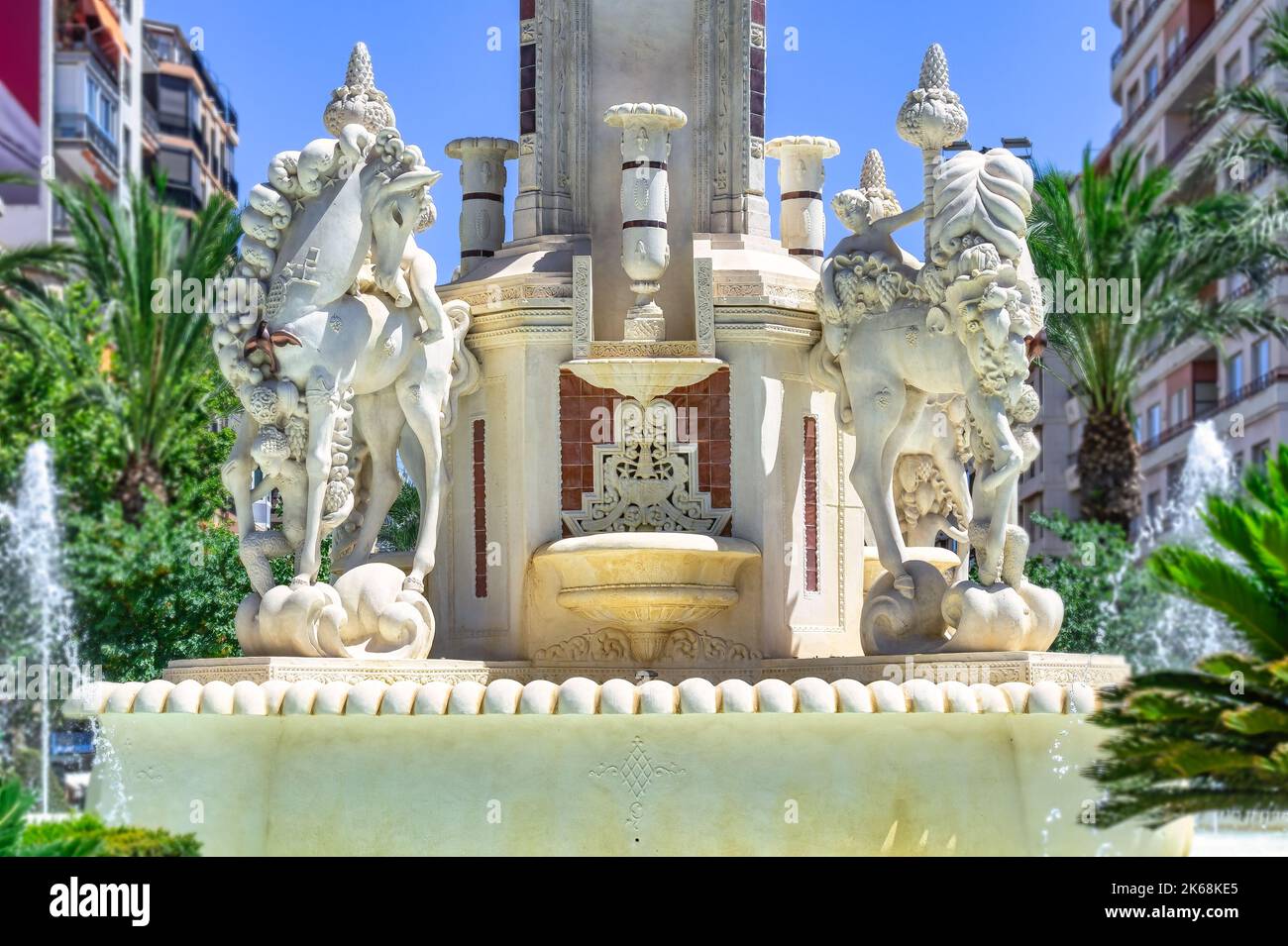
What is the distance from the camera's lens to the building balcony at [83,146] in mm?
55594

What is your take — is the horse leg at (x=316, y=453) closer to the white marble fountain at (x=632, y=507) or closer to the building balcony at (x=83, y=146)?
the white marble fountain at (x=632, y=507)

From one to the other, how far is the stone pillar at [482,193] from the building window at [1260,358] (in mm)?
37864

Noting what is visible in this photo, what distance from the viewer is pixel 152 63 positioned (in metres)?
71.1

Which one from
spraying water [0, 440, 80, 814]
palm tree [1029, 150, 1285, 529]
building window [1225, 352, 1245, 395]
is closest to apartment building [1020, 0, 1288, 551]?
building window [1225, 352, 1245, 395]

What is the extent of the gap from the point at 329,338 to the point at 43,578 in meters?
18.9

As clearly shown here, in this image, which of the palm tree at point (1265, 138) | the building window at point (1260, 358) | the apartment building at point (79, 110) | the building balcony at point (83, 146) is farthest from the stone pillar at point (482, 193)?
the building balcony at point (83, 146)

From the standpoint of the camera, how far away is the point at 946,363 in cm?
1410

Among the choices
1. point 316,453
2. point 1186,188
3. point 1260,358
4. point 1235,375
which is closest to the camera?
point 316,453

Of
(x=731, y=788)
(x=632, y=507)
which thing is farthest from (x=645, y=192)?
(x=731, y=788)

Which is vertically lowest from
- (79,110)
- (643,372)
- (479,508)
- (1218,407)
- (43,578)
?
(43,578)

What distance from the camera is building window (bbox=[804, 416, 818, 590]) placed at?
14969mm

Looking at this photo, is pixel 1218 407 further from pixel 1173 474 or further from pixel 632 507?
pixel 632 507

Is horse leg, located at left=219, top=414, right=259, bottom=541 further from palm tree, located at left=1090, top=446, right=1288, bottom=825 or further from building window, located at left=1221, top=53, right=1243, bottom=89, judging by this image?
building window, located at left=1221, top=53, right=1243, bottom=89
